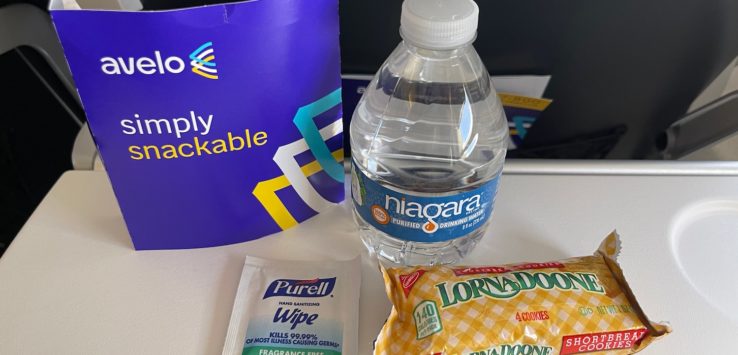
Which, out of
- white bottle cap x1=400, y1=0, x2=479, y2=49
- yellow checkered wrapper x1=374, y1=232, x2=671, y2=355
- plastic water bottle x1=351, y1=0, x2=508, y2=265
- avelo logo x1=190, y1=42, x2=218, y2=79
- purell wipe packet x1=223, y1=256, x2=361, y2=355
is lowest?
purell wipe packet x1=223, y1=256, x2=361, y2=355

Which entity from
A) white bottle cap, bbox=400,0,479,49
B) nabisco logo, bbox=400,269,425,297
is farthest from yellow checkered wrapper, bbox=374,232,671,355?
white bottle cap, bbox=400,0,479,49

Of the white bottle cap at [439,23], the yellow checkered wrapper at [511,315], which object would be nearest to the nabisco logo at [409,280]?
the yellow checkered wrapper at [511,315]

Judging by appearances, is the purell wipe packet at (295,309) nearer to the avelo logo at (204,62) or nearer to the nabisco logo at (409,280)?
the nabisco logo at (409,280)

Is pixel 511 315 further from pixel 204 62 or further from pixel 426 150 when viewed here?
pixel 204 62

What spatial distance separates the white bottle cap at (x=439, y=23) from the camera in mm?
581

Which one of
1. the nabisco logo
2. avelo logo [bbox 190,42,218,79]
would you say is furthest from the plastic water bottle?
avelo logo [bbox 190,42,218,79]

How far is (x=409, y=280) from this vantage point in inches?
24.8

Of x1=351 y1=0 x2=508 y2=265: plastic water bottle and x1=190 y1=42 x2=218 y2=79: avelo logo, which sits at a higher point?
x1=190 y1=42 x2=218 y2=79: avelo logo

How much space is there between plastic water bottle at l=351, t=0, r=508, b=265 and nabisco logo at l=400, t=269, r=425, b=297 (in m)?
0.04

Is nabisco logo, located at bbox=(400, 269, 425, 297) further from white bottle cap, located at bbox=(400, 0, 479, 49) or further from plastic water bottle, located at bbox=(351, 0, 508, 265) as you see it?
white bottle cap, located at bbox=(400, 0, 479, 49)

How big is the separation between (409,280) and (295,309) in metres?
0.13

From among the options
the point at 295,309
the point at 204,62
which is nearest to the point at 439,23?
the point at 204,62

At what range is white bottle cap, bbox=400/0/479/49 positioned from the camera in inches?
22.9

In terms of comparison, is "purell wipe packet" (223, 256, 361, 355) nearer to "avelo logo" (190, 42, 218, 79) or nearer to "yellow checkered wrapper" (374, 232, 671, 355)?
"yellow checkered wrapper" (374, 232, 671, 355)
